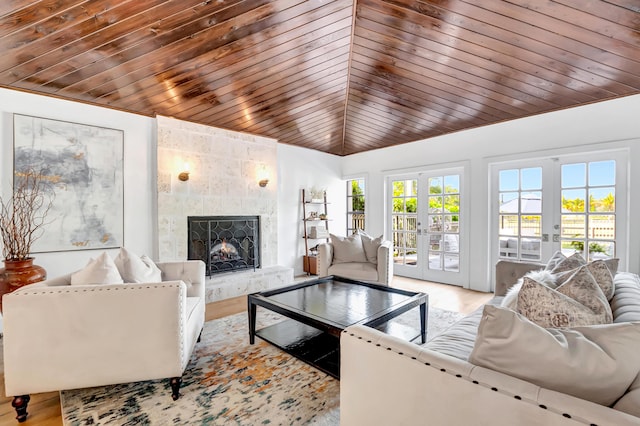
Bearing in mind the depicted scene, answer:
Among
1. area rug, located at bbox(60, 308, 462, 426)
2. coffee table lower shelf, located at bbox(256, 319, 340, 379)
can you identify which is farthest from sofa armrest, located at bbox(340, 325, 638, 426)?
coffee table lower shelf, located at bbox(256, 319, 340, 379)

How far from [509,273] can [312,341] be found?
1.74 m

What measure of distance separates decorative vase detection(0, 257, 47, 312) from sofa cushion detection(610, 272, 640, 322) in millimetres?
3925

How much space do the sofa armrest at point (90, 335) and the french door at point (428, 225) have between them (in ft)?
13.2

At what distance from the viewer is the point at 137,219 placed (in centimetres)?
366

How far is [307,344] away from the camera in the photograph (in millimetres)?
2385

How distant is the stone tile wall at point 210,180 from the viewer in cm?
379

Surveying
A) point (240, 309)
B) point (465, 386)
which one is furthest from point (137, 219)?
point (465, 386)

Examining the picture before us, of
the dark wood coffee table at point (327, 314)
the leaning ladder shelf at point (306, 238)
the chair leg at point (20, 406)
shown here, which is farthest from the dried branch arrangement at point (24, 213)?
the leaning ladder shelf at point (306, 238)

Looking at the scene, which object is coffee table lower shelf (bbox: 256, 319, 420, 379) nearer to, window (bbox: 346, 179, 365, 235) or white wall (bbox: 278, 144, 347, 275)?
white wall (bbox: 278, 144, 347, 275)

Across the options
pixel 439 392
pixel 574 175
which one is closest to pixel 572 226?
pixel 574 175

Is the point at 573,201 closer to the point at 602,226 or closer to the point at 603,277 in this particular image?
the point at 602,226

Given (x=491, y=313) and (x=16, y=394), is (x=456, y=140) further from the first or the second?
(x=16, y=394)

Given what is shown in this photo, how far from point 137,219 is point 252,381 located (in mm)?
2661

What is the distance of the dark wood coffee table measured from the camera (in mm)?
2068
